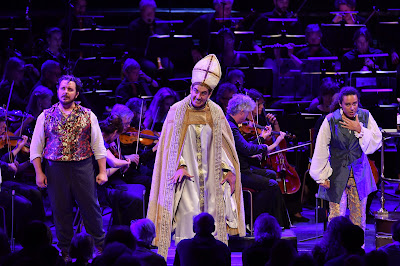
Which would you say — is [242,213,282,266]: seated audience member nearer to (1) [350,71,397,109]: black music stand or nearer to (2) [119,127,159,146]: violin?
(2) [119,127,159,146]: violin

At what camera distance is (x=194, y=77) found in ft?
19.8

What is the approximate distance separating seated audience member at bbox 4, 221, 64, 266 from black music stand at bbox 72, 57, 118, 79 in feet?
17.8

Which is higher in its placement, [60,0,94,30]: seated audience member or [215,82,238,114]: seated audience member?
[60,0,94,30]: seated audience member

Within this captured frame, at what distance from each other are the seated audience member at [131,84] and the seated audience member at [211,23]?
1.30 m

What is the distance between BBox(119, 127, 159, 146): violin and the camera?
310 inches

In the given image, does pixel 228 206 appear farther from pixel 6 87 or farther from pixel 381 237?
pixel 6 87

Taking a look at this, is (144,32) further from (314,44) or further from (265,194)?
(265,194)

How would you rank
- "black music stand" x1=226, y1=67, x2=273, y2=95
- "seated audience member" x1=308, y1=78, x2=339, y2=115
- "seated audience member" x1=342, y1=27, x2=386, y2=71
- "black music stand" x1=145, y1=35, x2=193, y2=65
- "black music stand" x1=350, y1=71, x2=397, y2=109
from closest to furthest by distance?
"seated audience member" x1=308, y1=78, x2=339, y2=115, "black music stand" x1=350, y1=71, x2=397, y2=109, "black music stand" x1=226, y1=67, x2=273, y2=95, "black music stand" x1=145, y1=35, x2=193, y2=65, "seated audience member" x1=342, y1=27, x2=386, y2=71

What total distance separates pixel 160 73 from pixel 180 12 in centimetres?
236

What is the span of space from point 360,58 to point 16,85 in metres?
5.00

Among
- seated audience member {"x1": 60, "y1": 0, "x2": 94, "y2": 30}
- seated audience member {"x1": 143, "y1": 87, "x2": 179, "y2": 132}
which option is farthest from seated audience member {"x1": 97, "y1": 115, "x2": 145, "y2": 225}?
seated audience member {"x1": 60, "y1": 0, "x2": 94, "y2": 30}

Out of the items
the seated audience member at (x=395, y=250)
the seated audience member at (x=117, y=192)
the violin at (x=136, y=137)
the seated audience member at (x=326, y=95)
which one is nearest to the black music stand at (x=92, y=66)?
the violin at (x=136, y=137)

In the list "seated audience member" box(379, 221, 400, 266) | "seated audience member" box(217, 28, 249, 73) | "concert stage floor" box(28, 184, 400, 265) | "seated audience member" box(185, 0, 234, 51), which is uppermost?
"seated audience member" box(185, 0, 234, 51)

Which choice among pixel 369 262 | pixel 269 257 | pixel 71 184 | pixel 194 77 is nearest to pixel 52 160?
pixel 71 184
